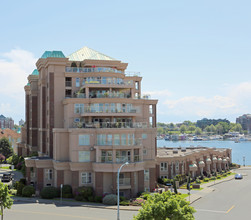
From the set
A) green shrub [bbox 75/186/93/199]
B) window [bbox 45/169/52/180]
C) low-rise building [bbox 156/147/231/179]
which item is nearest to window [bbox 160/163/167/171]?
low-rise building [bbox 156/147/231/179]

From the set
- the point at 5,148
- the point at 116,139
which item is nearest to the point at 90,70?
the point at 116,139

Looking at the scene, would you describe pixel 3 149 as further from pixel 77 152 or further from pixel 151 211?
pixel 151 211

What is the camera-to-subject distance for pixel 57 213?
44094 millimetres

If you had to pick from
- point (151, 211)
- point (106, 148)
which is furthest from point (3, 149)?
point (151, 211)

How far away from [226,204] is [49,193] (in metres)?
26.0

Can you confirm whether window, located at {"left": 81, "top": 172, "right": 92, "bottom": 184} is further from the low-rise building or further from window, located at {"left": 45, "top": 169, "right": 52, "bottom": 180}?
the low-rise building

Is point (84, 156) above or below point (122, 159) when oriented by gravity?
above

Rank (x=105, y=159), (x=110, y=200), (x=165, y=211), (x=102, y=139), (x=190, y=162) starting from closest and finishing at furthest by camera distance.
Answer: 1. (x=165, y=211)
2. (x=110, y=200)
3. (x=105, y=159)
4. (x=102, y=139)
5. (x=190, y=162)

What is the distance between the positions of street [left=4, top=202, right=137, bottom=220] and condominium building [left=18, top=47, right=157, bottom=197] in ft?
24.3

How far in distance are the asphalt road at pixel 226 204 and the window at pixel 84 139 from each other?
60.2 ft

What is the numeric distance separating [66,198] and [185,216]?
3062cm

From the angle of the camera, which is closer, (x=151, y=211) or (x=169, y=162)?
(x=151, y=211)

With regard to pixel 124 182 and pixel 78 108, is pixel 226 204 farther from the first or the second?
pixel 78 108

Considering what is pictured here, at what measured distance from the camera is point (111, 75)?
61812mm
